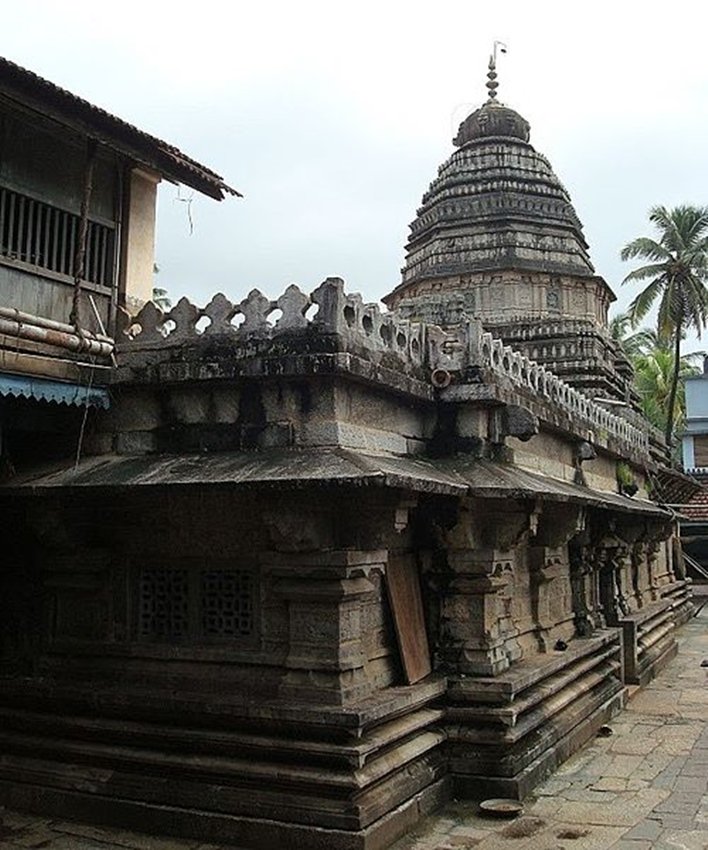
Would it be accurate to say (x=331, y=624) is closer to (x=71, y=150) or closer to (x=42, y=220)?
(x=42, y=220)

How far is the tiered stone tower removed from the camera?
2192 centimetres

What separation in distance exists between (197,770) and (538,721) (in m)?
3.44

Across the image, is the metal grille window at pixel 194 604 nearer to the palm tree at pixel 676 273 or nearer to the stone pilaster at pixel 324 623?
the stone pilaster at pixel 324 623

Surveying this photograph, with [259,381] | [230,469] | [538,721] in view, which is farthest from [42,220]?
[538,721]

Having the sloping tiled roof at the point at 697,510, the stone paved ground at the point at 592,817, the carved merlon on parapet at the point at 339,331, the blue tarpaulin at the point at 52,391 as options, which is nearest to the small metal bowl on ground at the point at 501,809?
the stone paved ground at the point at 592,817

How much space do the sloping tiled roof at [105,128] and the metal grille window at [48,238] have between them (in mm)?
771

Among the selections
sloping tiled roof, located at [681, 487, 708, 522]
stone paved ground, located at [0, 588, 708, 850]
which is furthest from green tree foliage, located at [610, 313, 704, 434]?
stone paved ground, located at [0, 588, 708, 850]

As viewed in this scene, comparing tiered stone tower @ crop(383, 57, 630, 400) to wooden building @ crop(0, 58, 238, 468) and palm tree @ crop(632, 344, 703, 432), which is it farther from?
palm tree @ crop(632, 344, 703, 432)

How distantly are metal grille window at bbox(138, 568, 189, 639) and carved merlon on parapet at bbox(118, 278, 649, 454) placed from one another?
199 cm

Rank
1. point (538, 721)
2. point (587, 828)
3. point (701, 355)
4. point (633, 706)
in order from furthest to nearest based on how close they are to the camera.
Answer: point (701, 355) < point (633, 706) < point (538, 721) < point (587, 828)

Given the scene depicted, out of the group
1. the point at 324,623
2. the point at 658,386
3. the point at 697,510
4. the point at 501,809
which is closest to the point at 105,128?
the point at 324,623

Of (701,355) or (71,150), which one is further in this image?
(701,355)

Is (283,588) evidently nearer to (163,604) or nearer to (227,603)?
(227,603)

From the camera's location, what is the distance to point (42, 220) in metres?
8.57
